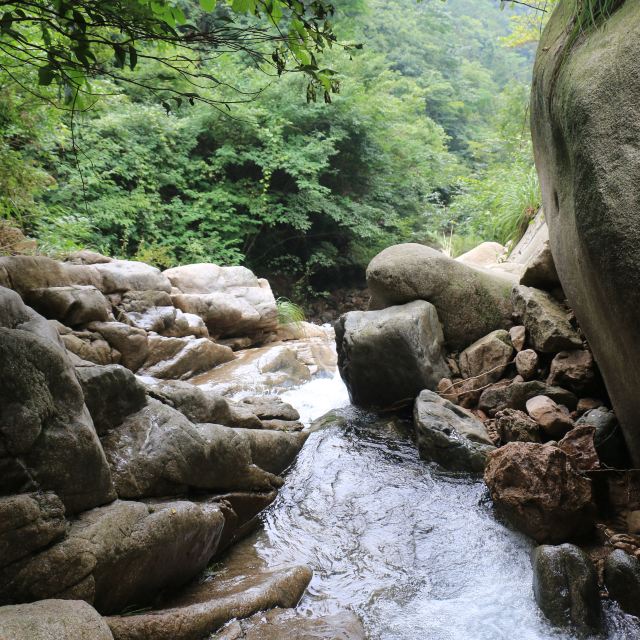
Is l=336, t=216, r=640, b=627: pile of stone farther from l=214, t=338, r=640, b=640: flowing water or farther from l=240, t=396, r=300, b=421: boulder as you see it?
l=240, t=396, r=300, b=421: boulder

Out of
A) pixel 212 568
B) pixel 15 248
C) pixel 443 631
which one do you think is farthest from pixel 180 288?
pixel 443 631

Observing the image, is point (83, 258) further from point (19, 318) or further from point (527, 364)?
point (527, 364)

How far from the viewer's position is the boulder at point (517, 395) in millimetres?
4715

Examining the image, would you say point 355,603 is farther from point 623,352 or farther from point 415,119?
point 415,119

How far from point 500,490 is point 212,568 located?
1999 millimetres

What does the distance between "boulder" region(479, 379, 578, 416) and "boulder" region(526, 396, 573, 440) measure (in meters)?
0.12

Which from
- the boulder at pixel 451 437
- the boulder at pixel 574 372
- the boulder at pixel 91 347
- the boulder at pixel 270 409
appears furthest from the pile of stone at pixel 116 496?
the boulder at pixel 91 347

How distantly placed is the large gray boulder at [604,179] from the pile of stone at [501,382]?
47 centimetres

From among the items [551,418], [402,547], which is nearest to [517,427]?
[551,418]

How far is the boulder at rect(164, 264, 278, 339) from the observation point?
10.0 m

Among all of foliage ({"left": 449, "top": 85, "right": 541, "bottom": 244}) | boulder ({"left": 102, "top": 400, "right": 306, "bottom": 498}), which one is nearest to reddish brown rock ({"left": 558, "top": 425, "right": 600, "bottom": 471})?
boulder ({"left": 102, "top": 400, "right": 306, "bottom": 498})

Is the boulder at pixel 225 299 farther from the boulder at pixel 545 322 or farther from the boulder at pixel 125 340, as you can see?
the boulder at pixel 545 322

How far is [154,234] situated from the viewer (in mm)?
13398

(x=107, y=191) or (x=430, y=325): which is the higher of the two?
(x=430, y=325)
